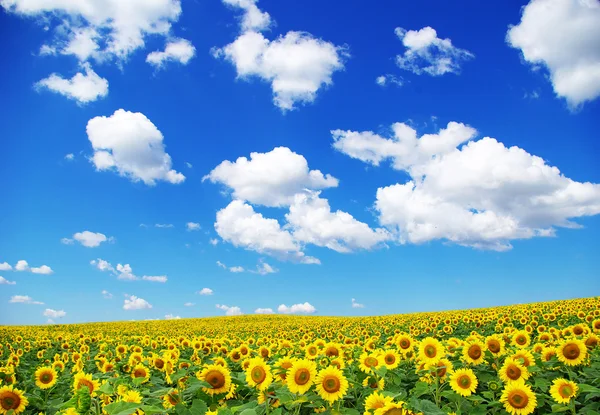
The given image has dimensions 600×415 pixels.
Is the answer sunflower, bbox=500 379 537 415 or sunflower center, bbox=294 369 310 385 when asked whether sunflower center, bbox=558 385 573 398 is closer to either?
sunflower, bbox=500 379 537 415

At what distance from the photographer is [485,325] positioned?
20.1 m

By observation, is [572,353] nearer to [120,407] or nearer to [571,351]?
[571,351]

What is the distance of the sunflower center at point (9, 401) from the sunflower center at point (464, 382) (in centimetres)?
599

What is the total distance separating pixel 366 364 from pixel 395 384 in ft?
1.52

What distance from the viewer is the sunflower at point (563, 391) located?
5383mm

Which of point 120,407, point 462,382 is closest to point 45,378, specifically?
point 120,407

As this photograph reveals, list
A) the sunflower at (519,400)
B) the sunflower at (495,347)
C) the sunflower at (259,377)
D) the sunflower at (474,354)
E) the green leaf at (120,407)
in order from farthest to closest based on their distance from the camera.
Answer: the sunflower at (495,347) < the sunflower at (474,354) < the sunflower at (519,400) < the sunflower at (259,377) < the green leaf at (120,407)

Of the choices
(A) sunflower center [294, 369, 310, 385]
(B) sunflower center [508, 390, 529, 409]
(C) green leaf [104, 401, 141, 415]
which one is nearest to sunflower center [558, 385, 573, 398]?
(B) sunflower center [508, 390, 529, 409]

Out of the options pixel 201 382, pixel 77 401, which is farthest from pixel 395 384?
pixel 77 401

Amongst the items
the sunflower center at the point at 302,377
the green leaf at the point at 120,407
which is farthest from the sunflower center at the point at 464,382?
the green leaf at the point at 120,407

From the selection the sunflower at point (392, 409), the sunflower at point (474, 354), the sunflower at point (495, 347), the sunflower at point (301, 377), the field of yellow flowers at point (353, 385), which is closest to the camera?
the sunflower at point (392, 409)

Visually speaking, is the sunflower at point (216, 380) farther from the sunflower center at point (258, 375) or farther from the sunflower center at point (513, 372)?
the sunflower center at point (513, 372)

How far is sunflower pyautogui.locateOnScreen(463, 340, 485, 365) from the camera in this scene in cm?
687

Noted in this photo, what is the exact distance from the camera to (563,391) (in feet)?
17.9
